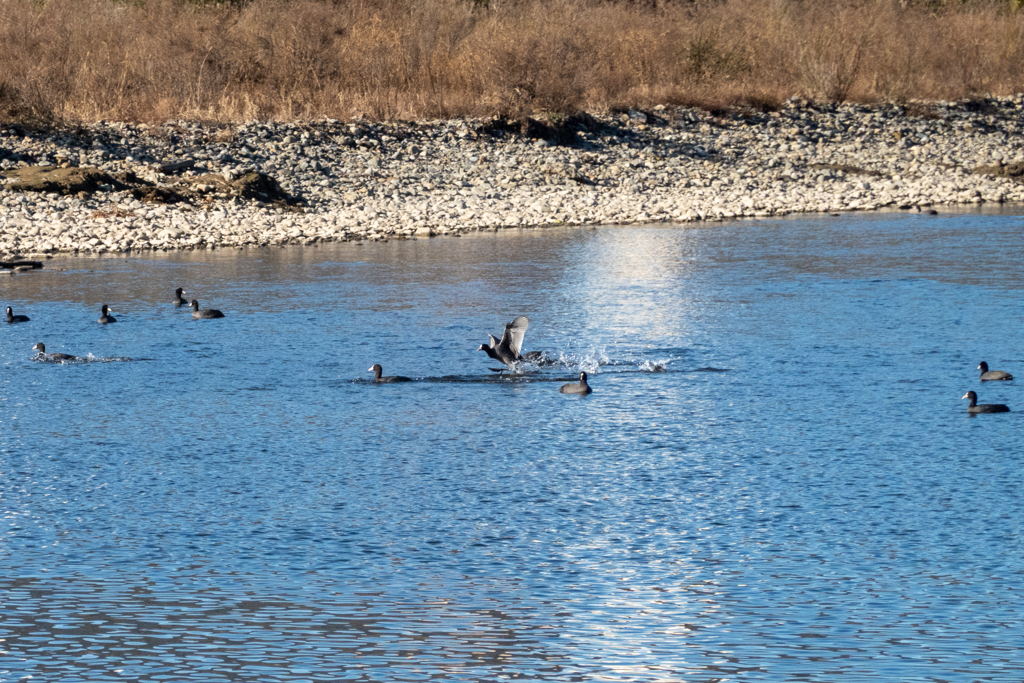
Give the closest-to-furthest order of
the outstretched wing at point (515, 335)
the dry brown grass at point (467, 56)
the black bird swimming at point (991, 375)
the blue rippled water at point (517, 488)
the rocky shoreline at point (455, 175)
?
the blue rippled water at point (517, 488) → the black bird swimming at point (991, 375) → the outstretched wing at point (515, 335) → the rocky shoreline at point (455, 175) → the dry brown grass at point (467, 56)

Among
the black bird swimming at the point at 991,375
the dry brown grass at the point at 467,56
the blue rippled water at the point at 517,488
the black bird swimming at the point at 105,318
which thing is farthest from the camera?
the dry brown grass at the point at 467,56

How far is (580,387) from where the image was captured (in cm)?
1218

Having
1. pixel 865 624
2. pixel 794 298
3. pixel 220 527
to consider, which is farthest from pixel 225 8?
pixel 865 624

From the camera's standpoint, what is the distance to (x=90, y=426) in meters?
11.1

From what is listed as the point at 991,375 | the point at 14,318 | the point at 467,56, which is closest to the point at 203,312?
the point at 14,318

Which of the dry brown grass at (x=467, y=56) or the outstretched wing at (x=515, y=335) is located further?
the dry brown grass at (x=467, y=56)

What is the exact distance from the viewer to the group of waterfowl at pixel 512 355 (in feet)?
40.2

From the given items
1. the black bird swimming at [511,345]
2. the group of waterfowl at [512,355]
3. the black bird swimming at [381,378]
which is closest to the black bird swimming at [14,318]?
the group of waterfowl at [512,355]

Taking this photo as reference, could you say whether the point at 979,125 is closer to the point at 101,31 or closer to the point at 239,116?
the point at 239,116

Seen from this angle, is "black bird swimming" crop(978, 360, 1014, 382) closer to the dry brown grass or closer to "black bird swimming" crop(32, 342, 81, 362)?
"black bird swimming" crop(32, 342, 81, 362)

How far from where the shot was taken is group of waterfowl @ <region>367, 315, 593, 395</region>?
12.2 metres

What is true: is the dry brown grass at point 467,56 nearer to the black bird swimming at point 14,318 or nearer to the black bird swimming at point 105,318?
the black bird swimming at point 14,318

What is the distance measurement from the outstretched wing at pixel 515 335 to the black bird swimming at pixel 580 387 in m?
0.70

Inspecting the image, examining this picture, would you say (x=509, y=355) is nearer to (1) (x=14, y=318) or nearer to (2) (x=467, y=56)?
(1) (x=14, y=318)
